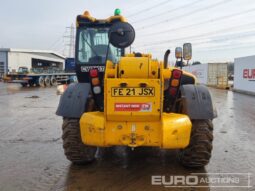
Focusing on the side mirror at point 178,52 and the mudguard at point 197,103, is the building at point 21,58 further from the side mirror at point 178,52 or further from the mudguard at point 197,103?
the mudguard at point 197,103

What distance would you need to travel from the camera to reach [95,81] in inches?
182

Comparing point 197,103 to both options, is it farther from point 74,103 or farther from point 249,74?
point 249,74

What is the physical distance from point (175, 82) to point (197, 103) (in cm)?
50

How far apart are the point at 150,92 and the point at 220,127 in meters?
5.08

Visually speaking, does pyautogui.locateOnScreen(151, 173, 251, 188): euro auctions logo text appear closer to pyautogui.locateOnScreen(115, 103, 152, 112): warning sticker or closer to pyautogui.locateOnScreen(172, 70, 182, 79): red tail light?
pyautogui.locateOnScreen(115, 103, 152, 112): warning sticker

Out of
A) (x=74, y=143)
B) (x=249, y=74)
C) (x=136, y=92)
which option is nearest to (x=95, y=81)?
(x=136, y=92)

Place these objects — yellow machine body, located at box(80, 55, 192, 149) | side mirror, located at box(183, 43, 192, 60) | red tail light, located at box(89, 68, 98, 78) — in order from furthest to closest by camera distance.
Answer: side mirror, located at box(183, 43, 192, 60) < red tail light, located at box(89, 68, 98, 78) < yellow machine body, located at box(80, 55, 192, 149)

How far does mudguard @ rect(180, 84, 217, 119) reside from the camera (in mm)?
4625

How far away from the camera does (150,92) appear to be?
4.16 metres

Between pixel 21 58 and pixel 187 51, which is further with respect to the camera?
pixel 21 58

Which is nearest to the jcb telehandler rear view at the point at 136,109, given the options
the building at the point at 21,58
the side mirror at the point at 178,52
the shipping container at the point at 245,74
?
the side mirror at the point at 178,52

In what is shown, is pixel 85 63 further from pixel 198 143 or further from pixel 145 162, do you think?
pixel 198 143

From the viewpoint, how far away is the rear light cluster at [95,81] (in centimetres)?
458

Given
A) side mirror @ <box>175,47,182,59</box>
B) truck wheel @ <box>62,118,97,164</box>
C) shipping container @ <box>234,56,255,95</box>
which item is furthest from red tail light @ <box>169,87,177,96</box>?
shipping container @ <box>234,56,255,95</box>
